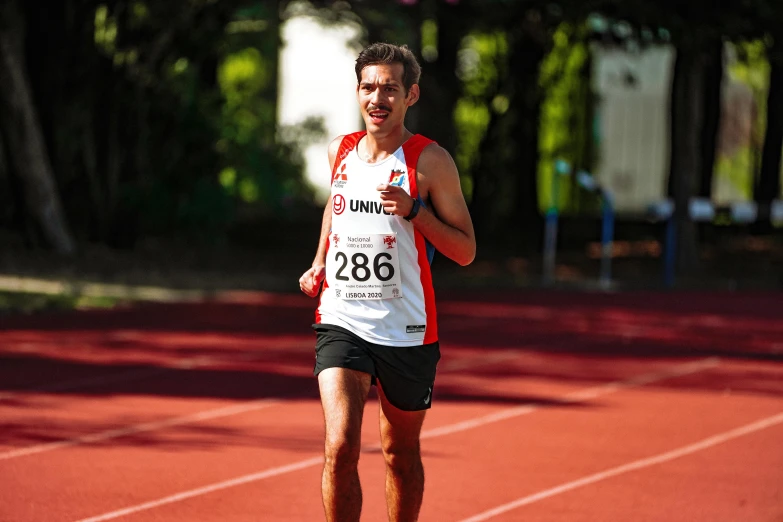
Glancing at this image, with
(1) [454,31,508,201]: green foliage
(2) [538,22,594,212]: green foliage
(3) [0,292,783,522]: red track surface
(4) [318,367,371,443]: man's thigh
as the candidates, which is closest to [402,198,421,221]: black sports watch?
(4) [318,367,371,443]: man's thigh

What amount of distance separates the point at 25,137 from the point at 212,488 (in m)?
12.9

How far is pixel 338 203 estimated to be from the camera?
17.5ft

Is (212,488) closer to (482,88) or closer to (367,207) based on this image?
(367,207)

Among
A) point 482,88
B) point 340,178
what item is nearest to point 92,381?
point 340,178

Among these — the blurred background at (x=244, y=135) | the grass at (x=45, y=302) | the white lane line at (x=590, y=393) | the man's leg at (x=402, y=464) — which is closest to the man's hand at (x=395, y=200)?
the man's leg at (x=402, y=464)

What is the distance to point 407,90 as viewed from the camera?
5375 mm

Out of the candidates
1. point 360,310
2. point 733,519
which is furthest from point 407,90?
point 733,519

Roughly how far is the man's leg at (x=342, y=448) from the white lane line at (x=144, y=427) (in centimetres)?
324

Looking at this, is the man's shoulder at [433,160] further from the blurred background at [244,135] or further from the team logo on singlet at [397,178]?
the blurred background at [244,135]

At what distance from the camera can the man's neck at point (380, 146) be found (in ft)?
17.6

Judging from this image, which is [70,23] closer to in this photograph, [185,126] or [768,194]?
[185,126]

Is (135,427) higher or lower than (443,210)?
lower

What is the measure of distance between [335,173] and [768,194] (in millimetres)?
24181

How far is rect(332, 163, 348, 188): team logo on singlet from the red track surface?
76.0 inches
